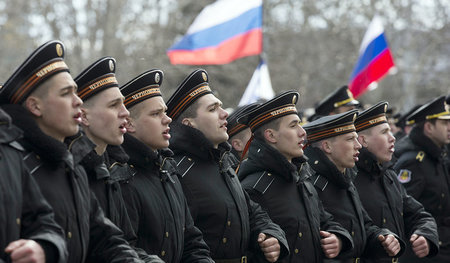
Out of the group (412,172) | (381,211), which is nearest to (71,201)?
(381,211)

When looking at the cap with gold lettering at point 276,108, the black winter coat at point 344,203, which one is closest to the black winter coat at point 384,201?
the black winter coat at point 344,203

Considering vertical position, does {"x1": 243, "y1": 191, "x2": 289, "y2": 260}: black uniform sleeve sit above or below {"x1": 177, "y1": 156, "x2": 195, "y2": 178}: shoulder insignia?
below

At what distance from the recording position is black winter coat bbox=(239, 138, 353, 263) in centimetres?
697

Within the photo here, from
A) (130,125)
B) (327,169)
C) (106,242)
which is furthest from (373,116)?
(106,242)

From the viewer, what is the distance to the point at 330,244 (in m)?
7.06

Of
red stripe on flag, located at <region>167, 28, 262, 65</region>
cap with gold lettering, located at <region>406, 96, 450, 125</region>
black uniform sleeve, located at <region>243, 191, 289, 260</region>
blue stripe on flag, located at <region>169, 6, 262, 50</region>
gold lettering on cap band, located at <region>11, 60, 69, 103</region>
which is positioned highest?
blue stripe on flag, located at <region>169, 6, 262, 50</region>

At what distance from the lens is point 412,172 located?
9.80 m

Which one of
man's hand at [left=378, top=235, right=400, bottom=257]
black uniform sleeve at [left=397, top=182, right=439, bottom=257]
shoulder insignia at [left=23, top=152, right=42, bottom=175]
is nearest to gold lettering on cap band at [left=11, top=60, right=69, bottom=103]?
shoulder insignia at [left=23, top=152, right=42, bottom=175]

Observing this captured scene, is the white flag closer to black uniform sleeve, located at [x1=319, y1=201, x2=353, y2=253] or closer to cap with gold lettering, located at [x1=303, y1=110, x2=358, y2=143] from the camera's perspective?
cap with gold lettering, located at [x1=303, y1=110, x2=358, y2=143]

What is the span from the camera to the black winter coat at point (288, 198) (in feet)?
22.9

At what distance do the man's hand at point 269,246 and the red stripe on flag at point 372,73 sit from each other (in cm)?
791

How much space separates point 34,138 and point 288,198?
3.17 meters

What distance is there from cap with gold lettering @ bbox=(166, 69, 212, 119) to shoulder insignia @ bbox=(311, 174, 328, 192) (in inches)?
67.9

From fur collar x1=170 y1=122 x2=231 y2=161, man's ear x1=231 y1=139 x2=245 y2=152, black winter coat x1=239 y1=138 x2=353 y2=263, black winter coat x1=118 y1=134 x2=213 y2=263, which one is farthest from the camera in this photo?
man's ear x1=231 y1=139 x2=245 y2=152
